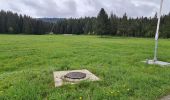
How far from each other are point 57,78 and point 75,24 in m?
96.0

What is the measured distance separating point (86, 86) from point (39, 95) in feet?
4.39

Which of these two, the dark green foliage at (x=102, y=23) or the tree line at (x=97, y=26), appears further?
the tree line at (x=97, y=26)

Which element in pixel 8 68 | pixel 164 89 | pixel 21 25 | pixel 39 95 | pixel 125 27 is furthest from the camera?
pixel 21 25

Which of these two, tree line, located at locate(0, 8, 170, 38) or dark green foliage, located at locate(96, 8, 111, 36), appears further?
tree line, located at locate(0, 8, 170, 38)

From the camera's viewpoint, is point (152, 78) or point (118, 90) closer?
point (118, 90)

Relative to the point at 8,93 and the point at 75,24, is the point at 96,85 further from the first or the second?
the point at 75,24

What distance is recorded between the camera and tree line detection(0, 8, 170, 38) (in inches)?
2348

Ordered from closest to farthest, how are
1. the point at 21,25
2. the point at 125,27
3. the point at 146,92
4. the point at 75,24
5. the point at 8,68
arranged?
1. the point at 146,92
2. the point at 8,68
3. the point at 125,27
4. the point at 21,25
5. the point at 75,24

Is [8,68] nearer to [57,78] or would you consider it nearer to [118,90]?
[57,78]

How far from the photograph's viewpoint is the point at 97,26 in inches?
2311

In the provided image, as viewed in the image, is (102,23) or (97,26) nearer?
(102,23)

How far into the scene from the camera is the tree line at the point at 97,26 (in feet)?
196

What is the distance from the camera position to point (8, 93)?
552 centimetres

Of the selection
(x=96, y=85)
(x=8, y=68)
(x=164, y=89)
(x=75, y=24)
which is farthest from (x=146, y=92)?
(x=75, y=24)
